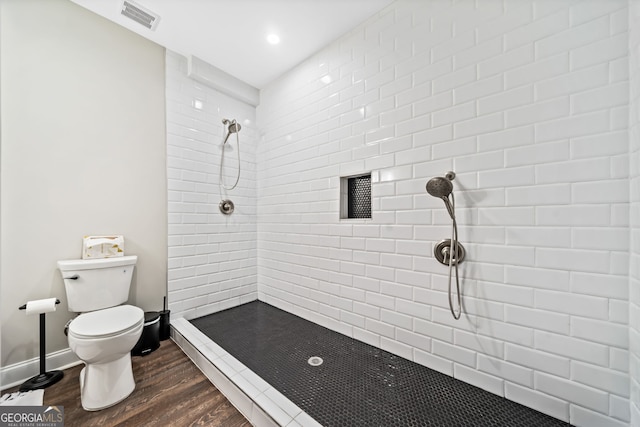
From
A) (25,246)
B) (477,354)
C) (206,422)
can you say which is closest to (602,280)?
(477,354)

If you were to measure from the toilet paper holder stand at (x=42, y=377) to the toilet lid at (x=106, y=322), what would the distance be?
0.88ft

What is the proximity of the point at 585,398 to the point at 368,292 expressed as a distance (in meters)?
1.16

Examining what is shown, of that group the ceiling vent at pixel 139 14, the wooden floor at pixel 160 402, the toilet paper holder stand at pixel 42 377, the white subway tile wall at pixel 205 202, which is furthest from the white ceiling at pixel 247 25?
the wooden floor at pixel 160 402

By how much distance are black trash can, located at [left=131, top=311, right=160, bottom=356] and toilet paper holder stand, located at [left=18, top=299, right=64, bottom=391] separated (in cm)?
41

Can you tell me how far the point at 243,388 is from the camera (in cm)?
131

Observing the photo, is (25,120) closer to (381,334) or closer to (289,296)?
(289,296)

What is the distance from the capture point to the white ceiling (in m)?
1.76

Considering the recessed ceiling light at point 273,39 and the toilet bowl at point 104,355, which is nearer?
the toilet bowl at point 104,355

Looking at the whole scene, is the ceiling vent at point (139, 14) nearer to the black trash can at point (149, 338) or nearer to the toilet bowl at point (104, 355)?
the toilet bowl at point (104, 355)

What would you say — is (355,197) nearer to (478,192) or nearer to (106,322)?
(478,192)

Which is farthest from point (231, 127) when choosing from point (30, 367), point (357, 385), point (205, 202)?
point (357, 385)

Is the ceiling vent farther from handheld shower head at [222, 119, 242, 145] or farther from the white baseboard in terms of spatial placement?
the white baseboard

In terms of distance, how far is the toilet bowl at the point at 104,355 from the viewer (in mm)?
1312

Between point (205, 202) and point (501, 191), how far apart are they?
2.44 metres
